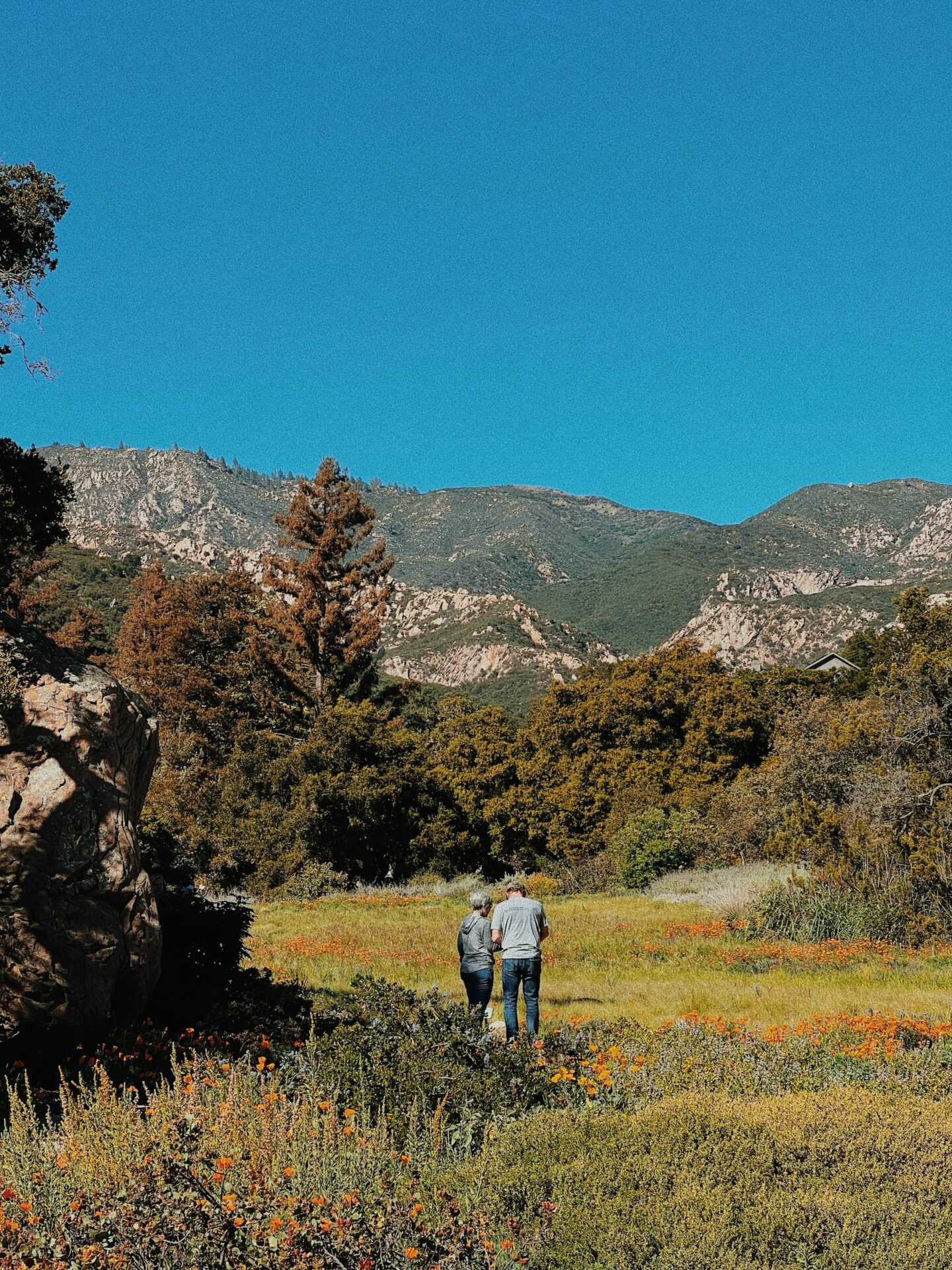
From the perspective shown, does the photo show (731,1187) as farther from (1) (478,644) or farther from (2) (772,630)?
(2) (772,630)

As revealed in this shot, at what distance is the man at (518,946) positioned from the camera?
9.07m

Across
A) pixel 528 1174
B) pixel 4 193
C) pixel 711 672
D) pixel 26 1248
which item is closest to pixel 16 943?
pixel 26 1248

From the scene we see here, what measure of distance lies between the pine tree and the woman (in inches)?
1194

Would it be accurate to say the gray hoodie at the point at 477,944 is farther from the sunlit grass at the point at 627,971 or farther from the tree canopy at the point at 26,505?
the tree canopy at the point at 26,505

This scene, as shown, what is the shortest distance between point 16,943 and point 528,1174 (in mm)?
4012

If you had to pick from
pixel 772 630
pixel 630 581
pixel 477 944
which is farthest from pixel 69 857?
pixel 630 581

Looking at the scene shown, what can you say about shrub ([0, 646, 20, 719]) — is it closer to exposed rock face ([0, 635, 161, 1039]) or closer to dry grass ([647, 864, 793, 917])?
exposed rock face ([0, 635, 161, 1039])

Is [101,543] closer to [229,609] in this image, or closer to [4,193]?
[229,609]

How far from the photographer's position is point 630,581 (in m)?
149

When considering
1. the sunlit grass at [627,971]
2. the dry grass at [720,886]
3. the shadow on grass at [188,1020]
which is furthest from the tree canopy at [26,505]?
the dry grass at [720,886]

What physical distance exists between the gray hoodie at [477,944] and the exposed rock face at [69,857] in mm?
2969

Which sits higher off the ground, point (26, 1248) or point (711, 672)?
point (711, 672)

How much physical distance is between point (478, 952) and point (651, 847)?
20.8 metres

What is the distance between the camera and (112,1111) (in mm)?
5352
